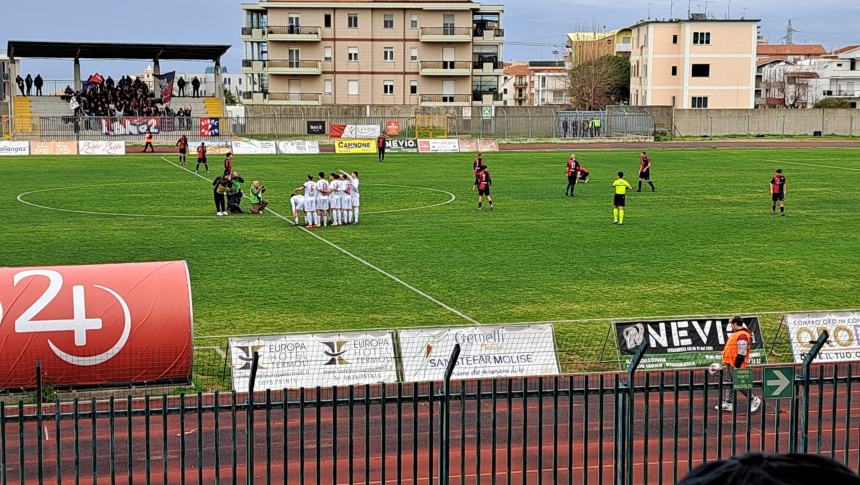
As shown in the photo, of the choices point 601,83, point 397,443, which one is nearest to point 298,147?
point 397,443

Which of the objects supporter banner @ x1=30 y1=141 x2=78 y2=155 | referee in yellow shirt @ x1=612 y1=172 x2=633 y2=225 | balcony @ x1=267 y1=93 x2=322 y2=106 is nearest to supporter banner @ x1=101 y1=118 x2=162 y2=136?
supporter banner @ x1=30 y1=141 x2=78 y2=155

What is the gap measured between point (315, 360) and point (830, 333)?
753 cm

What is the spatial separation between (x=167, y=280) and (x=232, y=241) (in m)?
15.1

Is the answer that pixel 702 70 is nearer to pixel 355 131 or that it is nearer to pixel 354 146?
pixel 355 131

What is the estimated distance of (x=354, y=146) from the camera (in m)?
69.2

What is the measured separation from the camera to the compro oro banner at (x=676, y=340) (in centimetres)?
1555

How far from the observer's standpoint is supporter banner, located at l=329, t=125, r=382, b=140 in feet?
247

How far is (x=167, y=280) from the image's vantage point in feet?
48.5

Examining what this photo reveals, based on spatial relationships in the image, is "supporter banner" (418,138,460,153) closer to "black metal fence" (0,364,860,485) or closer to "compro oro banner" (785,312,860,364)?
"compro oro banner" (785,312,860,364)

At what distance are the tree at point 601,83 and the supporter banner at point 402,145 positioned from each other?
54386mm

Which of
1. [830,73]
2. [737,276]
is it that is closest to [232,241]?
[737,276]

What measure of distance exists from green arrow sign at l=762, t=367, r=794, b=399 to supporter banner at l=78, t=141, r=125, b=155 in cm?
6040

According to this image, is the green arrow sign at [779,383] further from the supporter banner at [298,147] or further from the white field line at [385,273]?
the supporter banner at [298,147]

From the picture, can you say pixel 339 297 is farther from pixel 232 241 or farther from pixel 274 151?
pixel 274 151
